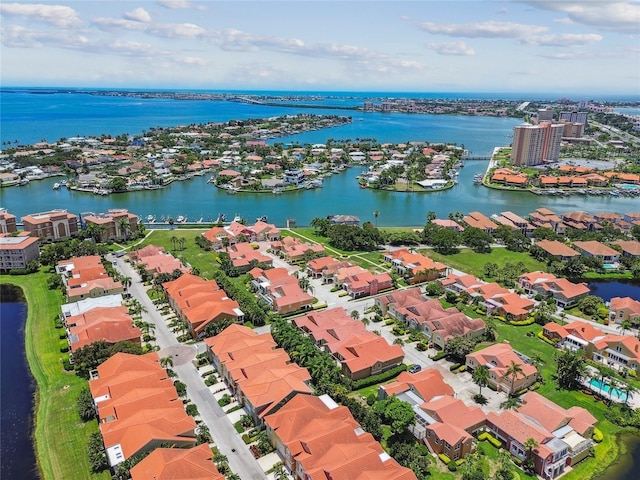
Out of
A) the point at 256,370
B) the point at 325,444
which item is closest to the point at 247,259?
the point at 256,370

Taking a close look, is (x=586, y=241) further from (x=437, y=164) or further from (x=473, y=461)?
(x=437, y=164)

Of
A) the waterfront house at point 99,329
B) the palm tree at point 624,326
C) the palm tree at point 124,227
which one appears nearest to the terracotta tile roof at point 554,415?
the palm tree at point 624,326

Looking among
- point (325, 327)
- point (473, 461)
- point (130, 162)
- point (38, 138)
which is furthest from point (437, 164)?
point (38, 138)

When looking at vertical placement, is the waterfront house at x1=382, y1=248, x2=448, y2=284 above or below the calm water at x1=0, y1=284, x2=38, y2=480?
above

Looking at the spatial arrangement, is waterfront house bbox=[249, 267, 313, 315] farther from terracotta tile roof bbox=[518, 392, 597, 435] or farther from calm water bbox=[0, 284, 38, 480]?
terracotta tile roof bbox=[518, 392, 597, 435]

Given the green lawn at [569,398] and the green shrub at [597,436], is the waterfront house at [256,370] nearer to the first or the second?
the green lawn at [569,398]

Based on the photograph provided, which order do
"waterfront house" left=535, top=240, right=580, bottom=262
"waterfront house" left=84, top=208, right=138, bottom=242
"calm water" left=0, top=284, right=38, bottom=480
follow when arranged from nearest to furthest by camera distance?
"calm water" left=0, top=284, right=38, bottom=480
"waterfront house" left=535, top=240, right=580, bottom=262
"waterfront house" left=84, top=208, right=138, bottom=242

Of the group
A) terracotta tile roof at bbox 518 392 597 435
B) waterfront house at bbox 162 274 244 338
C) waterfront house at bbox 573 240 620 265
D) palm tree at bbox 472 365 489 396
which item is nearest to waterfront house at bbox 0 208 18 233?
waterfront house at bbox 162 274 244 338
